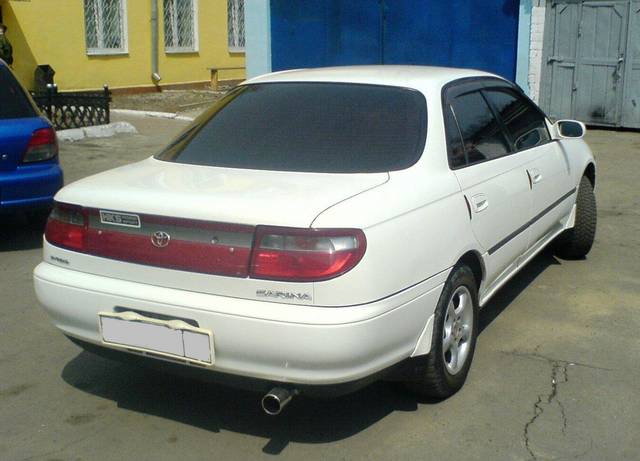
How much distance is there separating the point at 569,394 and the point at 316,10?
11399 millimetres

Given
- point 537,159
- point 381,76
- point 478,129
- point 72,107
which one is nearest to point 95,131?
point 72,107

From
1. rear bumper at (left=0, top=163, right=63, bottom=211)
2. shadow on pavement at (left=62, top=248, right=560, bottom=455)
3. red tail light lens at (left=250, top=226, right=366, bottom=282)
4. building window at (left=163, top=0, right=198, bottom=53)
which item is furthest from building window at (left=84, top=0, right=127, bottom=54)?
red tail light lens at (left=250, top=226, right=366, bottom=282)

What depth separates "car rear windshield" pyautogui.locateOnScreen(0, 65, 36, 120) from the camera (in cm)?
657

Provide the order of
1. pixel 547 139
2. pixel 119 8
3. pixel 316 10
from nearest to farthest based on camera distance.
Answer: pixel 547 139
pixel 316 10
pixel 119 8

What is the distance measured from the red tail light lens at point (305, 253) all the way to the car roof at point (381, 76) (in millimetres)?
1294

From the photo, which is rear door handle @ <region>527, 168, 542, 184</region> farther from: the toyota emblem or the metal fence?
the metal fence

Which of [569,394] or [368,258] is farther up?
[368,258]

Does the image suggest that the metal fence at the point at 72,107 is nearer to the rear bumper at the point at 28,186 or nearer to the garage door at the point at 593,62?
the rear bumper at the point at 28,186

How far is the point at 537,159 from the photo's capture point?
5.04 metres

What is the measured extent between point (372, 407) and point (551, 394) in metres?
0.88

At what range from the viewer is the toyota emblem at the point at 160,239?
132 inches

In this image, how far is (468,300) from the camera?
157 inches

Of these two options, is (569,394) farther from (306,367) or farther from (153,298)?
(153,298)

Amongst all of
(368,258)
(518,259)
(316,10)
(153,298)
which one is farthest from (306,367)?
(316,10)
